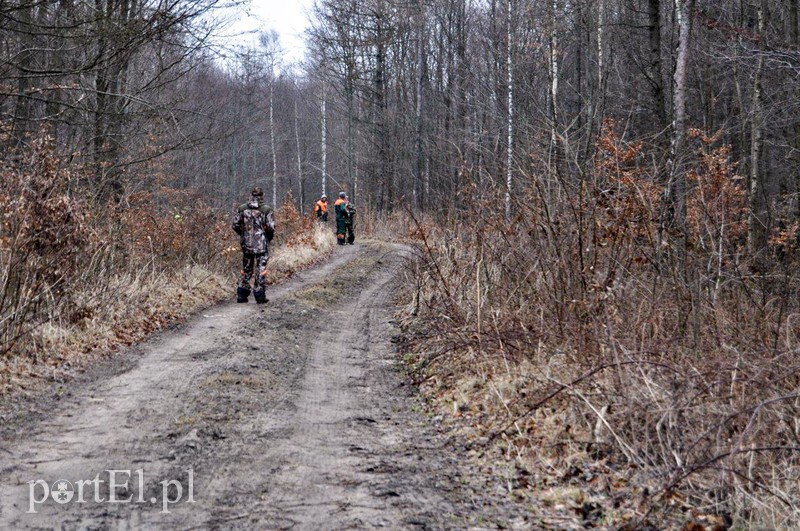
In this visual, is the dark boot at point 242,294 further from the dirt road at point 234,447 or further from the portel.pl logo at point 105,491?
the portel.pl logo at point 105,491

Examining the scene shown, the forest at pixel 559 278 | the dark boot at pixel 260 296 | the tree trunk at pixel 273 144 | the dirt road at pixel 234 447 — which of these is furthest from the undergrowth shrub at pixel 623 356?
the tree trunk at pixel 273 144

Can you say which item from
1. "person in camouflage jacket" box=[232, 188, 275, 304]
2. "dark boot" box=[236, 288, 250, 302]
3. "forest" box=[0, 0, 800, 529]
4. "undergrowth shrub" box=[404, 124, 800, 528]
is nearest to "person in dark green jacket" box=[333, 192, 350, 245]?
"forest" box=[0, 0, 800, 529]

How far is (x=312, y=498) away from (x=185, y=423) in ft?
6.67

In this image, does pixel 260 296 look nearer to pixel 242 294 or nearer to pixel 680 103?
pixel 242 294

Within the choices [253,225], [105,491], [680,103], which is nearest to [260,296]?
[253,225]

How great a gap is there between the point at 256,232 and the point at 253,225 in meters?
0.14

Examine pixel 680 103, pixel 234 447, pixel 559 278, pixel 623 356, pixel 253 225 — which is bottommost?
pixel 234 447

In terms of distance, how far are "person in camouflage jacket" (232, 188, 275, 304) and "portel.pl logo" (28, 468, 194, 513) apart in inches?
328

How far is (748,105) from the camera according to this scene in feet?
77.0

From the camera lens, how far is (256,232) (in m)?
13.0

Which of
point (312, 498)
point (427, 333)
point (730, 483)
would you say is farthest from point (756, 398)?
point (427, 333)

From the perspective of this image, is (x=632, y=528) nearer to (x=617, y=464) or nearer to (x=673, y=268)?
(x=617, y=464)

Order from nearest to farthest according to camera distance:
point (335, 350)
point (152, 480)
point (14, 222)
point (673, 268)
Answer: point (152, 480) < point (673, 268) < point (14, 222) < point (335, 350)

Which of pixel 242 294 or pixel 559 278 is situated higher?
pixel 559 278
